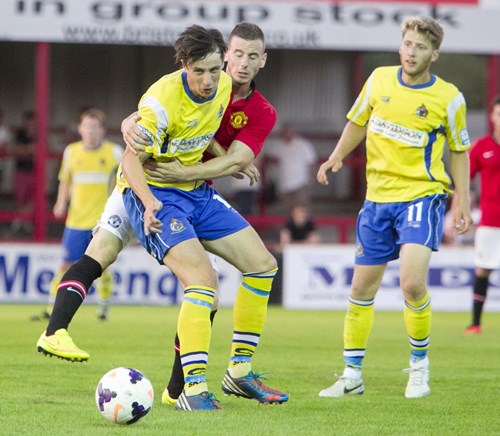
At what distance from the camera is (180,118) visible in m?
6.25

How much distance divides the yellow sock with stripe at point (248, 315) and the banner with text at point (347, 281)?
9170 millimetres

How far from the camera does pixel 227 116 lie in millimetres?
6801

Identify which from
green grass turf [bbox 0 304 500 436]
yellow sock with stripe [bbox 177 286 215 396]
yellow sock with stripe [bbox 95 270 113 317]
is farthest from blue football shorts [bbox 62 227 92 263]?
yellow sock with stripe [bbox 177 286 215 396]

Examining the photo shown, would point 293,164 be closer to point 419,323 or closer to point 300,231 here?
point 300,231

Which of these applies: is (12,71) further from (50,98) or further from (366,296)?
(366,296)

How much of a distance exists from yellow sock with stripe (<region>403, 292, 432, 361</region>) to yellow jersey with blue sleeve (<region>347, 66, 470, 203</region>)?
0.67 metres

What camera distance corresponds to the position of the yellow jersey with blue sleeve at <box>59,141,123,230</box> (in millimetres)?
13062

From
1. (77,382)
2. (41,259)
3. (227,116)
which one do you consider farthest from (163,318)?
(227,116)

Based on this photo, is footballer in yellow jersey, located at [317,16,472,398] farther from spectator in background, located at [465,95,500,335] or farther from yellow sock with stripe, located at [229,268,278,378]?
spectator in background, located at [465,95,500,335]

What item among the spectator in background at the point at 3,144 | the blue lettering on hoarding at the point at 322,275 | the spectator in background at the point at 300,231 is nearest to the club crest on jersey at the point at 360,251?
the blue lettering on hoarding at the point at 322,275

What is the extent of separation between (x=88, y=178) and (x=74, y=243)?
791 mm

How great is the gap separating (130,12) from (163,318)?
5166mm

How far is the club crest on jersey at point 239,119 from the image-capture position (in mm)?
6797

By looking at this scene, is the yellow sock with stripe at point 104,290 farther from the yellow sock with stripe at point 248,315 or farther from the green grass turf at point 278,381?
the yellow sock with stripe at point 248,315
